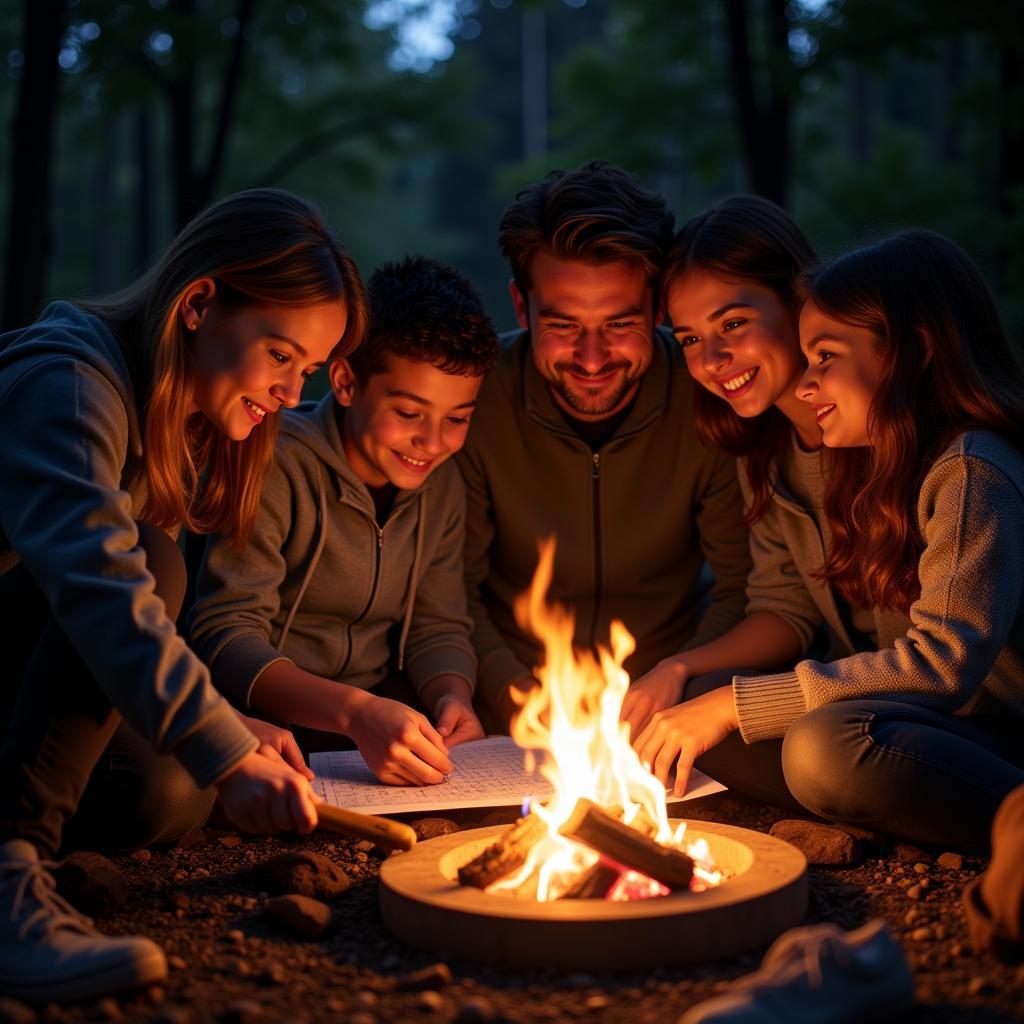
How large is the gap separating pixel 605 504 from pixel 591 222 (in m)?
1.01

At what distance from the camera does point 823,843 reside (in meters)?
3.19

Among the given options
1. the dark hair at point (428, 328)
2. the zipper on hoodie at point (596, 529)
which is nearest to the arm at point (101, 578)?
the dark hair at point (428, 328)

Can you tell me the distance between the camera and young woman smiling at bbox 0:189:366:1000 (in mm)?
2414

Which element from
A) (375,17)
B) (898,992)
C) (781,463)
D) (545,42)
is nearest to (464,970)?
(898,992)

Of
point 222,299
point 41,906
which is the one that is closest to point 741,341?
point 222,299

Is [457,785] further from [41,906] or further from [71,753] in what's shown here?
[41,906]

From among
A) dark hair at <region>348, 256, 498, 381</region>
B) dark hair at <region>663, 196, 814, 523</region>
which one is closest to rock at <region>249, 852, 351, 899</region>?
dark hair at <region>348, 256, 498, 381</region>

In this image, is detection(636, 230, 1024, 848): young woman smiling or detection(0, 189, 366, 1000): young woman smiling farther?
detection(636, 230, 1024, 848): young woman smiling

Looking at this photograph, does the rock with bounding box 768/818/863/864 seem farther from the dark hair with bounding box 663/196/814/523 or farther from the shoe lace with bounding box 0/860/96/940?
the shoe lace with bounding box 0/860/96/940

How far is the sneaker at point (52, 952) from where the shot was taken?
7.45 feet

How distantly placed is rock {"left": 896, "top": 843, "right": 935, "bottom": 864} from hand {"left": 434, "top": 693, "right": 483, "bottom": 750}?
131 cm

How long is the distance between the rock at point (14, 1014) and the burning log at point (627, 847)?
1.10 meters

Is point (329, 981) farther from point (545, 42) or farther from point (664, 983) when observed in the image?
point (545, 42)

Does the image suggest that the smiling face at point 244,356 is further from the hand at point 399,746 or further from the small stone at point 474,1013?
the small stone at point 474,1013
